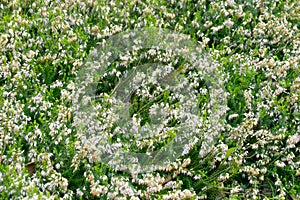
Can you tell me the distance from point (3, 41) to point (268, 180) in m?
2.84

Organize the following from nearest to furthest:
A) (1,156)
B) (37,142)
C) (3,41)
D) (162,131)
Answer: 1. (1,156)
2. (37,142)
3. (162,131)
4. (3,41)

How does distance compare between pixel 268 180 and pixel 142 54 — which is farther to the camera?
pixel 142 54

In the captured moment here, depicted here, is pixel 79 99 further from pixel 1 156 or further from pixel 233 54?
pixel 233 54

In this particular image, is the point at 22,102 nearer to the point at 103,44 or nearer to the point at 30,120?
the point at 30,120

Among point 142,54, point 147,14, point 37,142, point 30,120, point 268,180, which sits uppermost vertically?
point 147,14

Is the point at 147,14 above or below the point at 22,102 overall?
above

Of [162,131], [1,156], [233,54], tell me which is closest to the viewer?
[1,156]

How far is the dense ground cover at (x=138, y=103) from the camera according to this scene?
404 centimetres

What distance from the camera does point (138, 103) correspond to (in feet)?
15.8

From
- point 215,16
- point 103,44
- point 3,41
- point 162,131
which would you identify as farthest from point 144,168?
point 215,16

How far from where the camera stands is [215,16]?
235 inches

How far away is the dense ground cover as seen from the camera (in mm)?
4043

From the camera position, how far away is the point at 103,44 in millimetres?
5020

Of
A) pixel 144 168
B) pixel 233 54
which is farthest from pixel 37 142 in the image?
pixel 233 54
